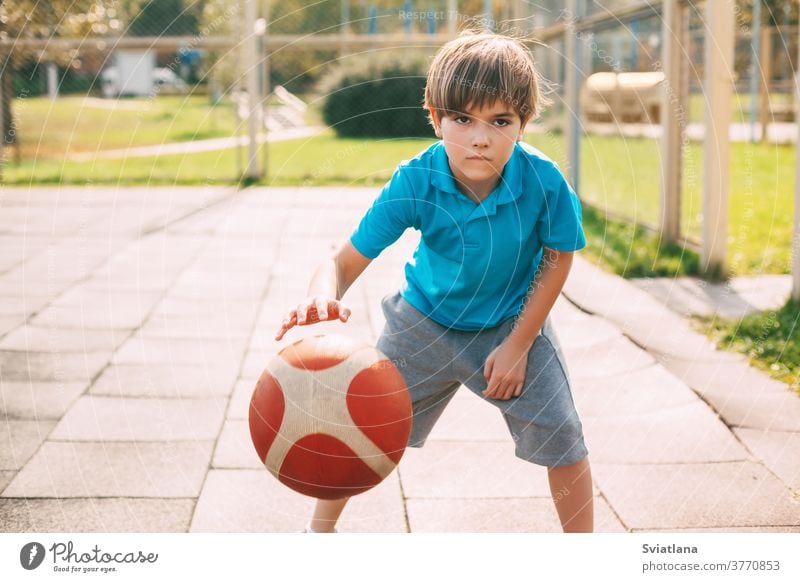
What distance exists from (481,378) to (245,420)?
4.82 ft

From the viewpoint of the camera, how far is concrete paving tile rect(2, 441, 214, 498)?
303 centimetres

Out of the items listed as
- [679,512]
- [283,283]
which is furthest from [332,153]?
[679,512]

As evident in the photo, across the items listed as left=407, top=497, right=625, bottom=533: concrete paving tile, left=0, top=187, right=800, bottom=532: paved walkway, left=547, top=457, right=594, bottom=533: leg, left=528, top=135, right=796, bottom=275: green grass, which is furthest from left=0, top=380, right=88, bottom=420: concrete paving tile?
left=528, top=135, right=796, bottom=275: green grass

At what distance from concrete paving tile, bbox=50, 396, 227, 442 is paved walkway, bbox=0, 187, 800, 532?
12 mm

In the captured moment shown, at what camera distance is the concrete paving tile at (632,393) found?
3.72 metres

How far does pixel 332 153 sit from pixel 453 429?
35.3 feet

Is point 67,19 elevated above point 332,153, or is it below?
above

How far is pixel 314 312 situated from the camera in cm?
235

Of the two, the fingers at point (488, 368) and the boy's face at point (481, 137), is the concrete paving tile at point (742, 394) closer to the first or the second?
the fingers at point (488, 368)

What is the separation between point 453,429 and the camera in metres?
3.60

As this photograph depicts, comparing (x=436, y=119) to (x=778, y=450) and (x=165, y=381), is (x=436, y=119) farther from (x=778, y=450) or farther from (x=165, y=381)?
(x=165, y=381)

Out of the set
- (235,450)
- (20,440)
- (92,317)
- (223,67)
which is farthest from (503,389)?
(223,67)

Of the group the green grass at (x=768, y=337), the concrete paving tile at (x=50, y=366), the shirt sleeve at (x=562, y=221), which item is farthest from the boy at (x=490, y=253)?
the concrete paving tile at (x=50, y=366)

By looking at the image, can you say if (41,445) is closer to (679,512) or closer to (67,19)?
(679,512)
